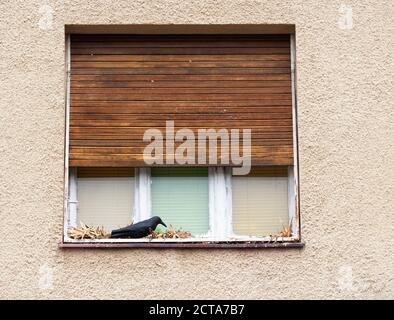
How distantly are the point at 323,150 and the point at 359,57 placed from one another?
0.83m

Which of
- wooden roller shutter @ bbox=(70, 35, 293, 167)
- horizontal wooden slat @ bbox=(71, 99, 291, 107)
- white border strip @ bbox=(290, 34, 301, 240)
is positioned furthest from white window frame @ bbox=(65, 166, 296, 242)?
horizontal wooden slat @ bbox=(71, 99, 291, 107)

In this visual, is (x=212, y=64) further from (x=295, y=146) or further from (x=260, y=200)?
(x=260, y=200)

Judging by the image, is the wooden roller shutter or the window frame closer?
the window frame

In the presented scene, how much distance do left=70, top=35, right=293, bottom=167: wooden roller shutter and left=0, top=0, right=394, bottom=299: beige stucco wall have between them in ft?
0.63

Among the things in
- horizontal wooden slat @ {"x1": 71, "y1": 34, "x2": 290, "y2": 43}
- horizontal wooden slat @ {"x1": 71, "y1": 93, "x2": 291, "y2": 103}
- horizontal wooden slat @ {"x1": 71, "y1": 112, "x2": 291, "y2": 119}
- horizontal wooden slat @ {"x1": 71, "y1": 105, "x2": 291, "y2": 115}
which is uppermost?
horizontal wooden slat @ {"x1": 71, "y1": 34, "x2": 290, "y2": 43}

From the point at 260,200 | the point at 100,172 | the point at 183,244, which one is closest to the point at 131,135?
the point at 100,172

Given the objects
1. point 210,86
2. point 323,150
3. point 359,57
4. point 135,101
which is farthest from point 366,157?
point 135,101

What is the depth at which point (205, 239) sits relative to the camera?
7.35 meters

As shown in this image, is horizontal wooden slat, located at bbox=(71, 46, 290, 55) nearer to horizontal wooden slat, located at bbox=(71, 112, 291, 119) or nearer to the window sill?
horizontal wooden slat, located at bbox=(71, 112, 291, 119)

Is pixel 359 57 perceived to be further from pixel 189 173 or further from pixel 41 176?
pixel 41 176

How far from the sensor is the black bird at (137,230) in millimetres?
7352

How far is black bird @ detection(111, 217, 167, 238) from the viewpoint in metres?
7.35

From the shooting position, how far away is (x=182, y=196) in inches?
300

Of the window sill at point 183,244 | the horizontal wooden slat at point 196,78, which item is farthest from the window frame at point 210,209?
the horizontal wooden slat at point 196,78
